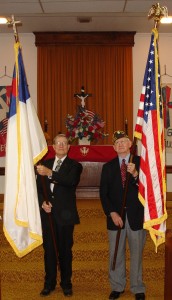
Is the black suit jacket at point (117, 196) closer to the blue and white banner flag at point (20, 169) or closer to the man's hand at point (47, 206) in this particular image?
the man's hand at point (47, 206)

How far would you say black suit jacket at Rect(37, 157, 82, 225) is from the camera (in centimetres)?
445

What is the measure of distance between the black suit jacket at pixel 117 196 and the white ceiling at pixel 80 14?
4.22 m

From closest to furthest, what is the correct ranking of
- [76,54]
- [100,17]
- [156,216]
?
[156,216], [100,17], [76,54]

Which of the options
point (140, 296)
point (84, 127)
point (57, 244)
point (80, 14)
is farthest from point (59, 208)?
point (80, 14)

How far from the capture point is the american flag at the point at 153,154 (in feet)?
13.6

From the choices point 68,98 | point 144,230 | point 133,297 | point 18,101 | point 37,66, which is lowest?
point 133,297

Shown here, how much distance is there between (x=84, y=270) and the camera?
17.9ft

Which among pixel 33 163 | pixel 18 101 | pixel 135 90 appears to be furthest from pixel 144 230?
pixel 135 90

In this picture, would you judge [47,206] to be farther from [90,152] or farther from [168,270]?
[90,152]

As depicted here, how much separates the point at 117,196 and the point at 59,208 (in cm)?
57

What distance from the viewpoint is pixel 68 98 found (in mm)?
9828

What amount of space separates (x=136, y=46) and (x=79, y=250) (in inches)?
214

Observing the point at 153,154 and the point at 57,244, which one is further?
the point at 57,244

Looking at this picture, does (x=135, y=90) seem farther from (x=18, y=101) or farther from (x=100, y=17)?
(x=18, y=101)
